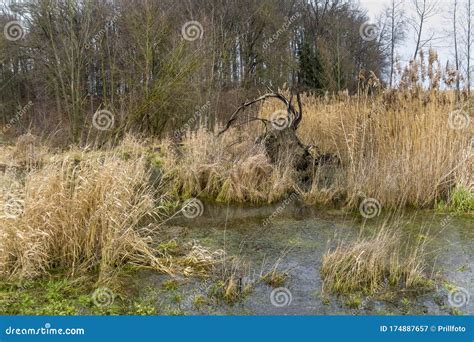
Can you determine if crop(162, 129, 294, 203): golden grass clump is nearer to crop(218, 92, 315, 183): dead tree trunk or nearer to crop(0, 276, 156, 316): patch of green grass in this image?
crop(218, 92, 315, 183): dead tree trunk

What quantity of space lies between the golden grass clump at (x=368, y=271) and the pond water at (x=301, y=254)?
98 mm

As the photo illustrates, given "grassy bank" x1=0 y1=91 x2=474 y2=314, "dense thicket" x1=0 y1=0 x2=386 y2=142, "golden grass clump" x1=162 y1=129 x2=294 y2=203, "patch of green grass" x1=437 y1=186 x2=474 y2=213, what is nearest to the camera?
"grassy bank" x1=0 y1=91 x2=474 y2=314

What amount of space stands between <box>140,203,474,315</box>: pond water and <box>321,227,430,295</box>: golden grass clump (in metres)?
0.10

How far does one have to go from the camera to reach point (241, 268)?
125 inches

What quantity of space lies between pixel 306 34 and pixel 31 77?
16.8m

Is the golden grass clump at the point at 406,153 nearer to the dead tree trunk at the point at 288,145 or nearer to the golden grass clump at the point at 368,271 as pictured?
the dead tree trunk at the point at 288,145

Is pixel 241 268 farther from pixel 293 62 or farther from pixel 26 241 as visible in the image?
pixel 293 62

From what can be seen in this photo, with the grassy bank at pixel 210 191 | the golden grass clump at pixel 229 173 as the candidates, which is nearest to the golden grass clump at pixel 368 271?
the grassy bank at pixel 210 191

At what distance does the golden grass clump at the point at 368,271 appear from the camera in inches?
114

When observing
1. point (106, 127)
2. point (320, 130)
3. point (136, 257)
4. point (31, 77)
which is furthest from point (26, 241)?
point (31, 77)

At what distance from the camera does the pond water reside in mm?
2656

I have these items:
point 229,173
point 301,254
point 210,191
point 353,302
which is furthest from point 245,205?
point 353,302

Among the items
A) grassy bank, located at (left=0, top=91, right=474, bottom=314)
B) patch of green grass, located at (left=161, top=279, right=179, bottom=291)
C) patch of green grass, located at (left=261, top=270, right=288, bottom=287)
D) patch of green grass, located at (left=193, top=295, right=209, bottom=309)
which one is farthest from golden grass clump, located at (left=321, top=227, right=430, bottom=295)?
patch of green grass, located at (left=161, top=279, right=179, bottom=291)

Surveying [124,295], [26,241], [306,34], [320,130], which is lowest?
[124,295]
